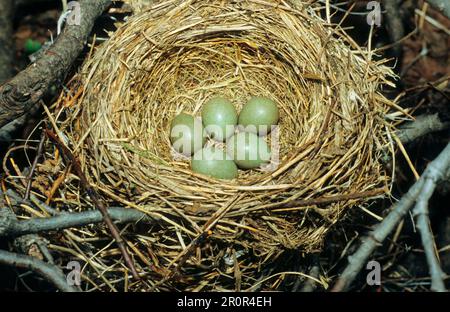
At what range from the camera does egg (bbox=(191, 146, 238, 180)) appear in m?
2.93

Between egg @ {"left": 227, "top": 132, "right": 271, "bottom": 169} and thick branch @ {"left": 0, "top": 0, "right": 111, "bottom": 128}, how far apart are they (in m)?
1.00

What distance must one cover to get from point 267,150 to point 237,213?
65cm

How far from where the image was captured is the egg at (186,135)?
10.2 feet

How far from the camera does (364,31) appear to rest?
3627mm

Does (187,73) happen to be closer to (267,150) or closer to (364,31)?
(267,150)

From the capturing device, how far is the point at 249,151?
3021 millimetres

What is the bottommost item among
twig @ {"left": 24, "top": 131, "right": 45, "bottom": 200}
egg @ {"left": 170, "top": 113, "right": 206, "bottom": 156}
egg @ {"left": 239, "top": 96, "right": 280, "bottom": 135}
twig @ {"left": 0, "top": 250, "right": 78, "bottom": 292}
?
twig @ {"left": 0, "top": 250, "right": 78, "bottom": 292}

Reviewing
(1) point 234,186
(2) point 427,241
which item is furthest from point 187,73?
(2) point 427,241

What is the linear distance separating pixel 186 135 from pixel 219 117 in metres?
0.24

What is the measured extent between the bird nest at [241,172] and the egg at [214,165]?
0.13 meters

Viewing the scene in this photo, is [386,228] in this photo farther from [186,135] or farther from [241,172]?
[186,135]

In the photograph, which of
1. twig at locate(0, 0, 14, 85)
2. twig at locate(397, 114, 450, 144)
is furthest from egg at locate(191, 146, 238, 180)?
twig at locate(0, 0, 14, 85)

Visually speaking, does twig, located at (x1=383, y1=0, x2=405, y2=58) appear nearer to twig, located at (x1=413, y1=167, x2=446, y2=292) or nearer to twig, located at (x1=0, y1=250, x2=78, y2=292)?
twig, located at (x1=413, y1=167, x2=446, y2=292)

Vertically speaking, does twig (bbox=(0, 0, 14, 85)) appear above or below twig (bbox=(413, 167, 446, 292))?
above
